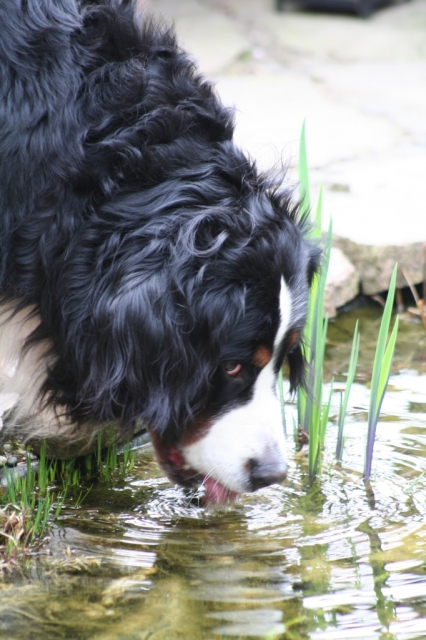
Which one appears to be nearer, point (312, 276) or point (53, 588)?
point (53, 588)

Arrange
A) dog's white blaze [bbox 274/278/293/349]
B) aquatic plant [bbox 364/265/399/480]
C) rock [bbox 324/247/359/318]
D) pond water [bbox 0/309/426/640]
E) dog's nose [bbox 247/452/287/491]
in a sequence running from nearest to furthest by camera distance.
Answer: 1. pond water [bbox 0/309/426/640]
2. dog's white blaze [bbox 274/278/293/349]
3. dog's nose [bbox 247/452/287/491]
4. aquatic plant [bbox 364/265/399/480]
5. rock [bbox 324/247/359/318]

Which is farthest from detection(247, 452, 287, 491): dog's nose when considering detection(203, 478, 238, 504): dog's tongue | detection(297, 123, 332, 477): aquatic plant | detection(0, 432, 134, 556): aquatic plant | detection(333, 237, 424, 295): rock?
detection(333, 237, 424, 295): rock

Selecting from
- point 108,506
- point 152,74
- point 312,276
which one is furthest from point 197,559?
point 152,74

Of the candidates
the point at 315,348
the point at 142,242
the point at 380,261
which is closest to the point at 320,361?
the point at 315,348

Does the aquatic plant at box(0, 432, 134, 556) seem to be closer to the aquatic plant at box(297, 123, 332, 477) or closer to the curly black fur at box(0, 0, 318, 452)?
the curly black fur at box(0, 0, 318, 452)

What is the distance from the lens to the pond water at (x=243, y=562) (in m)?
2.34

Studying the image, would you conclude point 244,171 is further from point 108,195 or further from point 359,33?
point 359,33

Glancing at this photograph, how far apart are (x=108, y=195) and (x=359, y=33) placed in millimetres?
6811

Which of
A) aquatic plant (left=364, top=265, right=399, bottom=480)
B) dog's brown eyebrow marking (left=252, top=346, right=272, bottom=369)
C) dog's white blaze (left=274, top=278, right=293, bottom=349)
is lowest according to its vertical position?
aquatic plant (left=364, top=265, right=399, bottom=480)

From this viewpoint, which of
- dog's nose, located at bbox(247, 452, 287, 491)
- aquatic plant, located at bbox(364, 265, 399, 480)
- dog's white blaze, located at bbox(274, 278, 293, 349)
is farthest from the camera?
aquatic plant, located at bbox(364, 265, 399, 480)

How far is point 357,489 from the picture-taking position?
3.12 meters

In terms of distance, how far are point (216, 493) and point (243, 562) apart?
23 centimetres

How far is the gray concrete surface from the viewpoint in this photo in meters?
4.92

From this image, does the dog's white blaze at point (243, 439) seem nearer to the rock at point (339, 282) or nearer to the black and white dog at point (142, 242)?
the black and white dog at point (142, 242)
